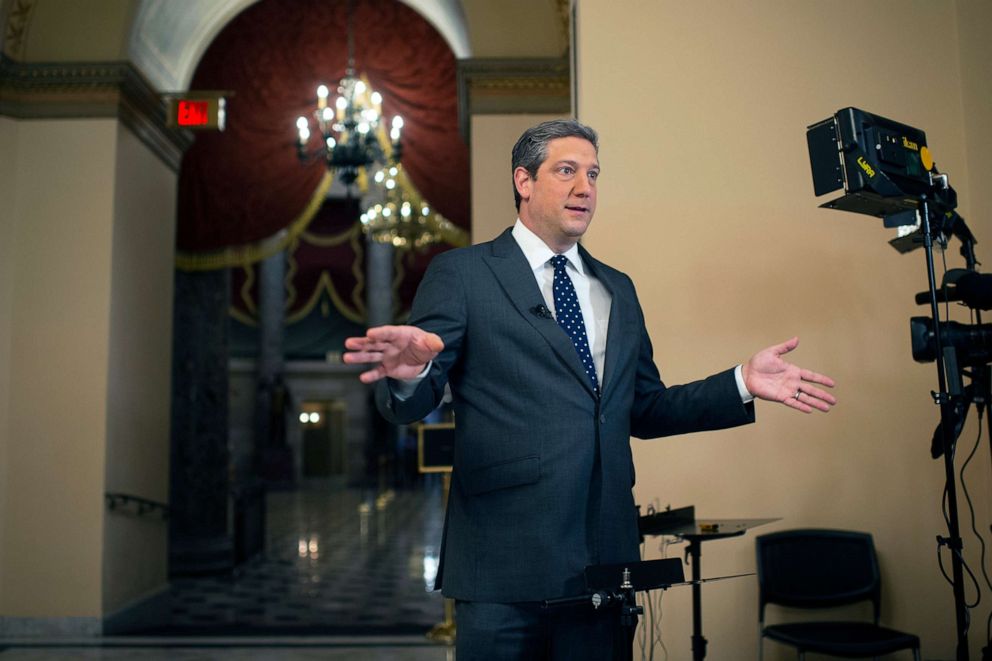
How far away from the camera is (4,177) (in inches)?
283

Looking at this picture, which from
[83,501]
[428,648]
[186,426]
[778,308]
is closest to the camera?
[778,308]

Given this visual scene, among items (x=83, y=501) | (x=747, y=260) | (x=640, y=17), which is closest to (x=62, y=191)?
(x=83, y=501)

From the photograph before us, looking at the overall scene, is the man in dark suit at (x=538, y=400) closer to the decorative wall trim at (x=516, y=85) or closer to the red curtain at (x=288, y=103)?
the decorative wall trim at (x=516, y=85)

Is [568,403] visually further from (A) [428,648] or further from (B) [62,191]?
(B) [62,191]

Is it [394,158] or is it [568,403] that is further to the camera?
[394,158]

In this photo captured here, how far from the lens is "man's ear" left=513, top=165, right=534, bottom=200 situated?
86.0 inches

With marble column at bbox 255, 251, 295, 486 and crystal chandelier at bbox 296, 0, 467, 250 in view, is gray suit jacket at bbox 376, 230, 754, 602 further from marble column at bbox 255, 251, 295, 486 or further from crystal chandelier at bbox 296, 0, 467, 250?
marble column at bbox 255, 251, 295, 486

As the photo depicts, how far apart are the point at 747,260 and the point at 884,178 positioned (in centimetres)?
124

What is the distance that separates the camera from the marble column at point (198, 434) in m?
9.77

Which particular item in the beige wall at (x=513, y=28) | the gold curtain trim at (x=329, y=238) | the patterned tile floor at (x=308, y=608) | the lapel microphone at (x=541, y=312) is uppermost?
the gold curtain trim at (x=329, y=238)

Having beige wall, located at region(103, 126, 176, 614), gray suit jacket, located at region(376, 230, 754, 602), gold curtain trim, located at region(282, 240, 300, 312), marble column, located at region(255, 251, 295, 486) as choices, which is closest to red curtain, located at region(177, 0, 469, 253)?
beige wall, located at region(103, 126, 176, 614)

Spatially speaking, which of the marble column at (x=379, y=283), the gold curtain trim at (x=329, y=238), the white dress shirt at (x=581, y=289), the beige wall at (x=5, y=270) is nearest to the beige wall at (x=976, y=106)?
the white dress shirt at (x=581, y=289)

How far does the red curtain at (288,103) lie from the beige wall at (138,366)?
57 centimetres

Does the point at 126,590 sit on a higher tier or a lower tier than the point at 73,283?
lower
